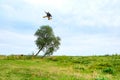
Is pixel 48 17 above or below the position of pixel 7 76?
above

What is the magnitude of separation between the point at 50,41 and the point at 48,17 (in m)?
41.3

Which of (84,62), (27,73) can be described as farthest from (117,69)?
(27,73)

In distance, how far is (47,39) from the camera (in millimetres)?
54312

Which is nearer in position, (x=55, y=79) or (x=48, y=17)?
(x=48, y=17)

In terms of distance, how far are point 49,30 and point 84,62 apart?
44.5 ft

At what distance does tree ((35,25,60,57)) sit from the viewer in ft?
177

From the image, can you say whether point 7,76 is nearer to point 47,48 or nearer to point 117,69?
point 117,69

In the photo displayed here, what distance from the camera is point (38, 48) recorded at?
5534cm

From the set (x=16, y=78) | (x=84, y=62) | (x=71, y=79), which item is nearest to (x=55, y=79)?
(x=71, y=79)

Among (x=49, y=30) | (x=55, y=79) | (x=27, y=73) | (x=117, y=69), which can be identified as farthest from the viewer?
(x=49, y=30)

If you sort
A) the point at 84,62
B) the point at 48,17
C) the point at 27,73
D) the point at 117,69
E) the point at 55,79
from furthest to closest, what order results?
the point at 84,62 < the point at 117,69 < the point at 27,73 < the point at 55,79 < the point at 48,17

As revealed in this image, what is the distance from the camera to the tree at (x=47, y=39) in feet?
177

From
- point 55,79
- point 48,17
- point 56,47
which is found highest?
point 56,47

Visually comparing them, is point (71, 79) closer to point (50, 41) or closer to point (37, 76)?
point (37, 76)
